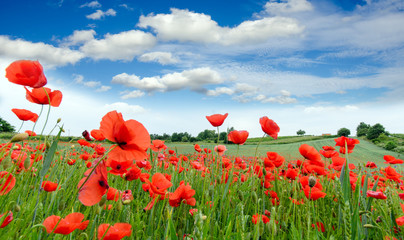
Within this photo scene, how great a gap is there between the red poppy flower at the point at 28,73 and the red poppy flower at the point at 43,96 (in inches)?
10.4

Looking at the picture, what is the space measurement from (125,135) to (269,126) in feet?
4.92

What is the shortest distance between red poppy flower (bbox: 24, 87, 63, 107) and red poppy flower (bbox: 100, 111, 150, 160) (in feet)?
2.58

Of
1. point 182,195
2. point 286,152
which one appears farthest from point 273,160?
point 286,152

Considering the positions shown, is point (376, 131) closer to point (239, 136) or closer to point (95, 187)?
point (239, 136)

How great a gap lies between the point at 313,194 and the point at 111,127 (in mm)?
1693

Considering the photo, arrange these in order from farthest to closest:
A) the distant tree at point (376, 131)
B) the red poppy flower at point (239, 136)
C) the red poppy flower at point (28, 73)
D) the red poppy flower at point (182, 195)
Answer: the distant tree at point (376, 131) → the red poppy flower at point (239, 136) → the red poppy flower at point (182, 195) → the red poppy flower at point (28, 73)

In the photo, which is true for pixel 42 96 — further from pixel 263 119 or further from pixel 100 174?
pixel 263 119

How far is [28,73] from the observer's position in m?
1.34

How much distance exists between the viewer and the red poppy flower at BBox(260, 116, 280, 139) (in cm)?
225

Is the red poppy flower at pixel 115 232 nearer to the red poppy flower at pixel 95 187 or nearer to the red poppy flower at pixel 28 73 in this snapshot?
the red poppy flower at pixel 95 187

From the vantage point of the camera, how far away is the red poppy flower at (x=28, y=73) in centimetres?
133

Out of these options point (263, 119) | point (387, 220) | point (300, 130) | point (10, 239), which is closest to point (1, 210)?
point (10, 239)

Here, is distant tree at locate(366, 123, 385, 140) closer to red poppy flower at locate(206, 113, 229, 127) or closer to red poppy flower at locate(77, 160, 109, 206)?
red poppy flower at locate(206, 113, 229, 127)

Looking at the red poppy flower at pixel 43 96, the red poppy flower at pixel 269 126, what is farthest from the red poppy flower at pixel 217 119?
the red poppy flower at pixel 43 96
